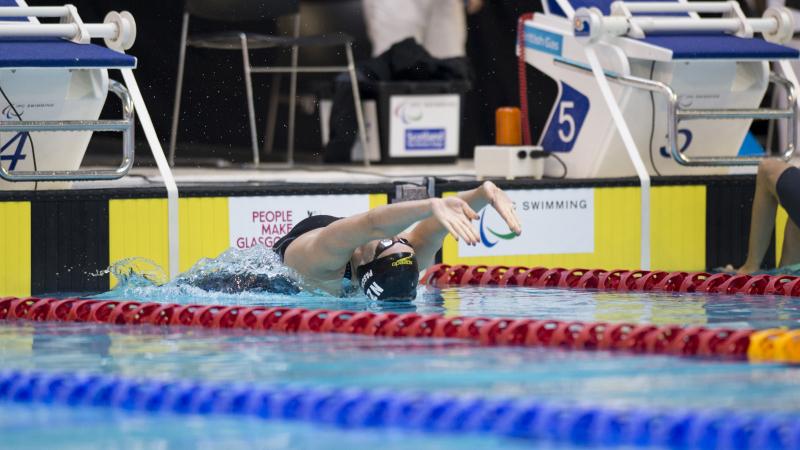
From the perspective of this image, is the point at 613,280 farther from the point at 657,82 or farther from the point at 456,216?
the point at 456,216

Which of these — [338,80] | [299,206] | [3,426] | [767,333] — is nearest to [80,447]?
[3,426]

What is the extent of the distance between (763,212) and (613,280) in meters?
0.91

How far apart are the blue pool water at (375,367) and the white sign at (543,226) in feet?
4.43

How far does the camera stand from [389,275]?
5.56 m

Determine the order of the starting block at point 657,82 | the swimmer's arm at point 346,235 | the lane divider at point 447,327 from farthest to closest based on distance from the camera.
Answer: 1. the starting block at point 657,82
2. the swimmer's arm at point 346,235
3. the lane divider at point 447,327

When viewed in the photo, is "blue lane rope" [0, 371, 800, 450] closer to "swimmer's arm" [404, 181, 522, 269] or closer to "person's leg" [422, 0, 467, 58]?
"swimmer's arm" [404, 181, 522, 269]

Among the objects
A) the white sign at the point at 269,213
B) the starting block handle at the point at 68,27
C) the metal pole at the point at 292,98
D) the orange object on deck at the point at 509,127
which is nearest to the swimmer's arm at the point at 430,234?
the white sign at the point at 269,213

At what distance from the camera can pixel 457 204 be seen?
193 inches

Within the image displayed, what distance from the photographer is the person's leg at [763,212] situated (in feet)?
22.9

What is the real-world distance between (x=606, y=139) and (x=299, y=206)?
5.85 ft

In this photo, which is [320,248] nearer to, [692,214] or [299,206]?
[299,206]

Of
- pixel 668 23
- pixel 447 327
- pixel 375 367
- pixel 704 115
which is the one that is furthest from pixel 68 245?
pixel 668 23

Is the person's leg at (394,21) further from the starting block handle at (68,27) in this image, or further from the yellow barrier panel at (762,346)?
the yellow barrier panel at (762,346)

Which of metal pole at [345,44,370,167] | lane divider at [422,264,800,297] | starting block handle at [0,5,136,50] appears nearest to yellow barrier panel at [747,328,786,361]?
lane divider at [422,264,800,297]
